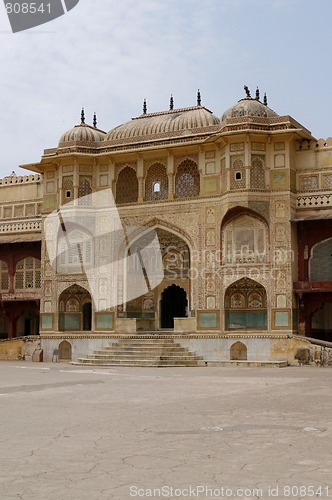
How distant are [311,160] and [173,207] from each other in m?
4.55

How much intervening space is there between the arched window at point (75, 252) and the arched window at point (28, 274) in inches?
128

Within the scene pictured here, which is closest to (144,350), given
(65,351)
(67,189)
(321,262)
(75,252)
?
(65,351)

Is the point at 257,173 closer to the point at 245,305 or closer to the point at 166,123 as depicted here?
the point at 245,305

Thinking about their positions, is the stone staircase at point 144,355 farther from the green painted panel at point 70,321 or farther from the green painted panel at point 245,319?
the green painted panel at point 70,321

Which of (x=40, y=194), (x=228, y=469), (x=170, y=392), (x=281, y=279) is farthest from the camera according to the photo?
(x=40, y=194)

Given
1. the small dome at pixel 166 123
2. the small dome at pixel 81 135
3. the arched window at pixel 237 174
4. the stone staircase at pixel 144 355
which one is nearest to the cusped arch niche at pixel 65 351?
the stone staircase at pixel 144 355

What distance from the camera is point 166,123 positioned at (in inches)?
883

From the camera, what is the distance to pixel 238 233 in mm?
20188

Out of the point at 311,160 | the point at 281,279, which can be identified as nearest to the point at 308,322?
the point at 281,279

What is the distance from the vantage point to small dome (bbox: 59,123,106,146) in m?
22.7

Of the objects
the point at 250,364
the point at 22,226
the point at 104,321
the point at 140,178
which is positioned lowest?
the point at 250,364

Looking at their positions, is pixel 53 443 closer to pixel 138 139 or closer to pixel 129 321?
pixel 129 321

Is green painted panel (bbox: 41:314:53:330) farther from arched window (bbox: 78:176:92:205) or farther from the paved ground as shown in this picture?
the paved ground

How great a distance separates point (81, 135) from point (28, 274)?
627cm
